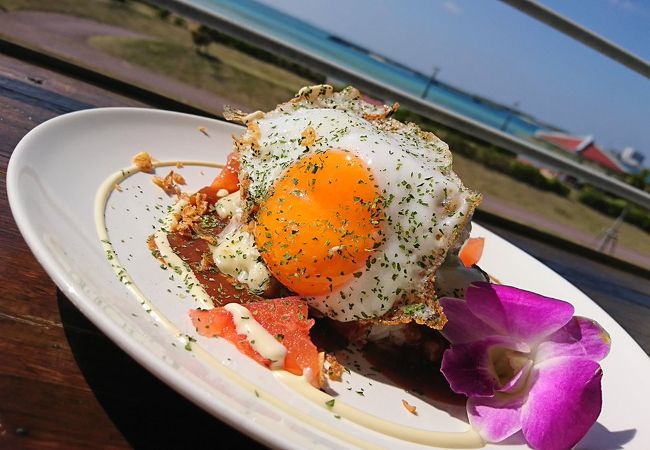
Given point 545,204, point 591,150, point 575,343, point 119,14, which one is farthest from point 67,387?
point 591,150

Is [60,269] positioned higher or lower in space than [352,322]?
higher

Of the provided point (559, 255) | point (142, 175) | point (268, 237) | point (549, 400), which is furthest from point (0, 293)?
point (559, 255)

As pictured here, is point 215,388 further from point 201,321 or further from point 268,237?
point 268,237

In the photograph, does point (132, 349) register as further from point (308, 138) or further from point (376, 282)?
point (308, 138)

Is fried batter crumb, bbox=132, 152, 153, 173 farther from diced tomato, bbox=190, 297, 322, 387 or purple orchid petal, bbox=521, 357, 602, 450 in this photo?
purple orchid petal, bbox=521, 357, 602, 450

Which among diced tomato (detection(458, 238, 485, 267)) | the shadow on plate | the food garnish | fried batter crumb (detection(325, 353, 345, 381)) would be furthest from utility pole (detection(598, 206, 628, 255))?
the shadow on plate

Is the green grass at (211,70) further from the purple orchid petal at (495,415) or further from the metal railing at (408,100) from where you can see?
the purple orchid petal at (495,415)
